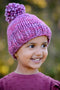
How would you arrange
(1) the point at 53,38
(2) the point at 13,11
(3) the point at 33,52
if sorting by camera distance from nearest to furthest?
(3) the point at 33,52 < (2) the point at 13,11 < (1) the point at 53,38

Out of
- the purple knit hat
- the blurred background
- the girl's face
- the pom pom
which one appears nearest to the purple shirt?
the girl's face

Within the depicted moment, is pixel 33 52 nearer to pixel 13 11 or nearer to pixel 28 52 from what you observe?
pixel 28 52

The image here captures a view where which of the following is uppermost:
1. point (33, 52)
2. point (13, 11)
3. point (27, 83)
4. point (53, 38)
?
point (13, 11)

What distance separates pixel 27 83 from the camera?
3.73m

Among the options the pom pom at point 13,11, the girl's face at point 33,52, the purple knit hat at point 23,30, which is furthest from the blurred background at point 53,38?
the girl's face at point 33,52

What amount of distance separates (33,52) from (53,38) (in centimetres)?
366

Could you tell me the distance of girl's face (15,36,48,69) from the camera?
12.1 feet

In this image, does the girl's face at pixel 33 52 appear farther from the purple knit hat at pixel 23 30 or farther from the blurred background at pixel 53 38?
the blurred background at pixel 53 38

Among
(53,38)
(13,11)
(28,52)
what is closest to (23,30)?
(28,52)

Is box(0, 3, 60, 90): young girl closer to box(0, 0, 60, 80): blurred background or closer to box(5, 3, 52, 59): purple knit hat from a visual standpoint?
box(5, 3, 52, 59): purple knit hat

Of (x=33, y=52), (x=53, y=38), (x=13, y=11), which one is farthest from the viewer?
(x=53, y=38)

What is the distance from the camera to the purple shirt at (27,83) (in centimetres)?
373

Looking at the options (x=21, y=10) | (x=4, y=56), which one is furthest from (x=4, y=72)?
(x=21, y=10)

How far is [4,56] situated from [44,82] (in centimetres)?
310
